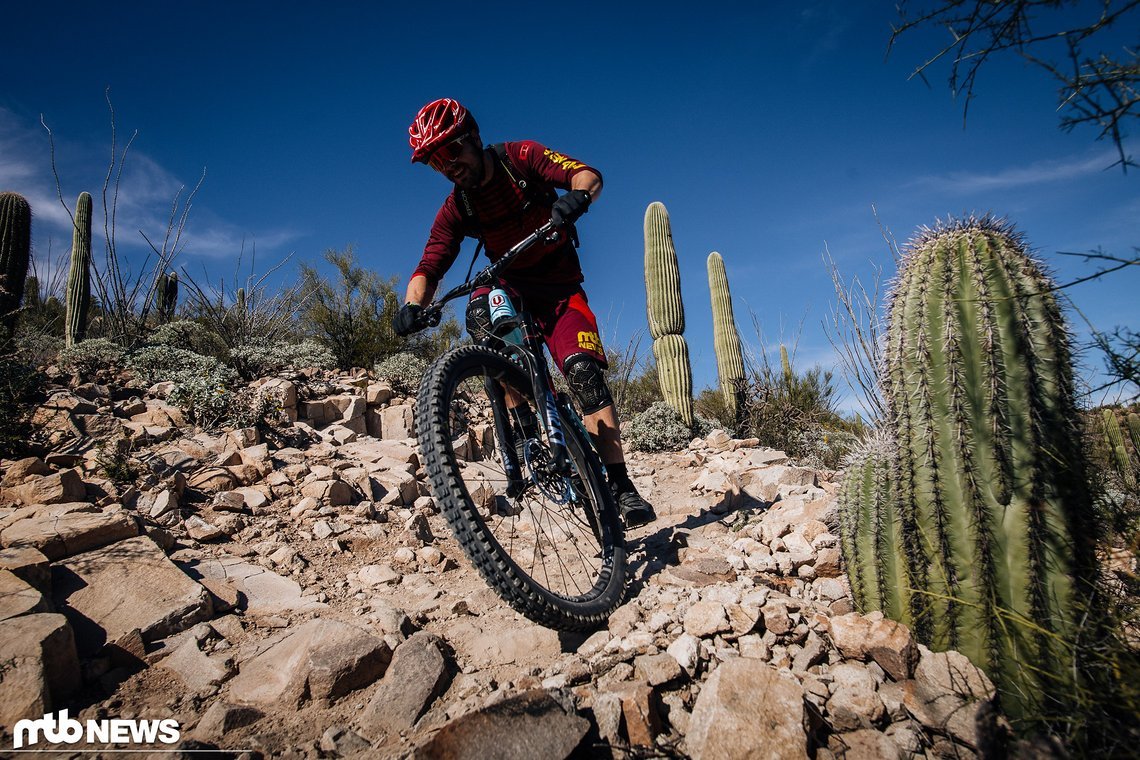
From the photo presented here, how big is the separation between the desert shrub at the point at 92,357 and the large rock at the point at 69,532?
3754mm

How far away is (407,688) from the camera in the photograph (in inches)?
62.8

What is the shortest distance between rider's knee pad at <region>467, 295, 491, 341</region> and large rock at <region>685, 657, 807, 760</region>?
5.60ft

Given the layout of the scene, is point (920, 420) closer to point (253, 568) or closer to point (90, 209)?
point (253, 568)

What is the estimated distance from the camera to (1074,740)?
1.18m

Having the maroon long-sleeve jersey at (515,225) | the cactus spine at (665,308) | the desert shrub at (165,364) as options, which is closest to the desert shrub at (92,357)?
the desert shrub at (165,364)

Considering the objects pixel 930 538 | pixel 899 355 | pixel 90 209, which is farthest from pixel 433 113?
pixel 90 209

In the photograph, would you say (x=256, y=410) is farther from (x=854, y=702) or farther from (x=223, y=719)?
(x=854, y=702)

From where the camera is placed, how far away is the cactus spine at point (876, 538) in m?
1.70

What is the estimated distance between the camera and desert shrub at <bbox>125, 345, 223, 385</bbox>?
561 cm

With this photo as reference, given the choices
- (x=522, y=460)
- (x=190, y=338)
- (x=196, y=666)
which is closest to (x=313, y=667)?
(x=196, y=666)

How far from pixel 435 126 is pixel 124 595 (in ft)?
7.71

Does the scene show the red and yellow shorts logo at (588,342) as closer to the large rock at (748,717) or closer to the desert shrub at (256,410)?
the large rock at (748,717)

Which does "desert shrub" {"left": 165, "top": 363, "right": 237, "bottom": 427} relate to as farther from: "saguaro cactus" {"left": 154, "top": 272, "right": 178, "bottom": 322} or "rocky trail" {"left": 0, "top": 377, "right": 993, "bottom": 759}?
"saguaro cactus" {"left": 154, "top": 272, "right": 178, "bottom": 322}

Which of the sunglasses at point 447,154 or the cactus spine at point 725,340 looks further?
the cactus spine at point 725,340
